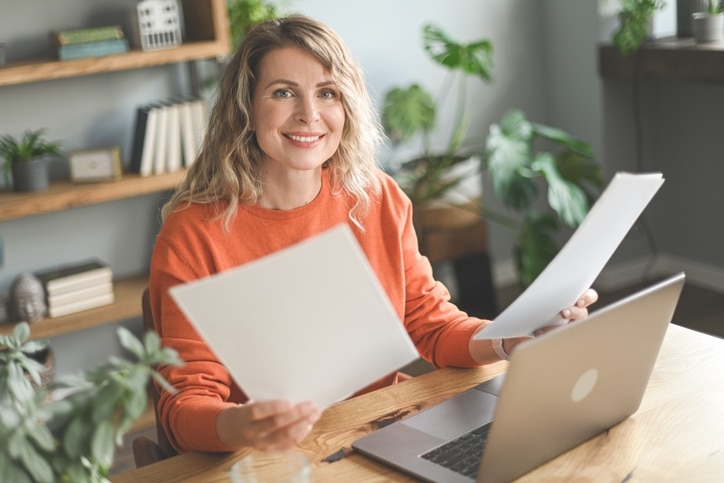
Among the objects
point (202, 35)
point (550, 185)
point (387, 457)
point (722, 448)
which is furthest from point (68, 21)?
point (722, 448)

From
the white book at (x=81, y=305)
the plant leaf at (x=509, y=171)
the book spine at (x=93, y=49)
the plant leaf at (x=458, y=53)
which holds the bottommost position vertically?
the white book at (x=81, y=305)

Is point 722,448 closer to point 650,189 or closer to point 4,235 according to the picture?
point 650,189

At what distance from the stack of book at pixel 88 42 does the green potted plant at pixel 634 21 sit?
175 centimetres

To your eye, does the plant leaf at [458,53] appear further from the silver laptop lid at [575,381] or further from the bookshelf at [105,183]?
the silver laptop lid at [575,381]

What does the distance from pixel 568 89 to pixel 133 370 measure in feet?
11.0

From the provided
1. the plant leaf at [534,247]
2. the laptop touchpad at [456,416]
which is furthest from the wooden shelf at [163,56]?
the laptop touchpad at [456,416]

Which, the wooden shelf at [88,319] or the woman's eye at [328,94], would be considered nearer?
the woman's eye at [328,94]

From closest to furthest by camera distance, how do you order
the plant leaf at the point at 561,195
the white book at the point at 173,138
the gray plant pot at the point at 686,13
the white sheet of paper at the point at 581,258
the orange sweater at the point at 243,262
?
the white sheet of paper at the point at 581,258
the orange sweater at the point at 243,262
the white book at the point at 173,138
the plant leaf at the point at 561,195
the gray plant pot at the point at 686,13

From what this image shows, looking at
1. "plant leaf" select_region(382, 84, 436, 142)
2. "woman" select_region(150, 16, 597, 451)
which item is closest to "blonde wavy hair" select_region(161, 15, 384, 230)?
"woman" select_region(150, 16, 597, 451)

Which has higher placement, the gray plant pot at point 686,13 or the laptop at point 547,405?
the gray plant pot at point 686,13

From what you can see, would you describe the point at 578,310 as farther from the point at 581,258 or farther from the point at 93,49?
the point at 93,49

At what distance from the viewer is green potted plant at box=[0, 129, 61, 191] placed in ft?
9.99

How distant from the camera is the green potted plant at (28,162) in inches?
120

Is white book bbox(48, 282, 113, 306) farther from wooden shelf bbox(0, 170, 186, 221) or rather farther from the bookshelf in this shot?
wooden shelf bbox(0, 170, 186, 221)
